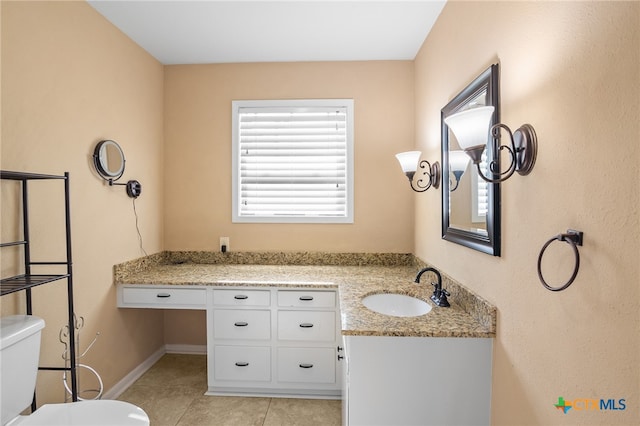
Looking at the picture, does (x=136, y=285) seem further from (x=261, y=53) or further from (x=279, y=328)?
(x=261, y=53)

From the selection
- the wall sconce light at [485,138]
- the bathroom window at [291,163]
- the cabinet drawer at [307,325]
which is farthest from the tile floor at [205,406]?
the wall sconce light at [485,138]

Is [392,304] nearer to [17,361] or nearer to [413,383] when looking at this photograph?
[413,383]

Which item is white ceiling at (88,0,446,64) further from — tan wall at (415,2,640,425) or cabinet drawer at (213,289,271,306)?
cabinet drawer at (213,289,271,306)

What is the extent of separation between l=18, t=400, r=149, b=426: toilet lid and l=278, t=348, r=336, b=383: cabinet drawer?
1.05 m

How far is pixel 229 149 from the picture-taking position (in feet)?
9.36

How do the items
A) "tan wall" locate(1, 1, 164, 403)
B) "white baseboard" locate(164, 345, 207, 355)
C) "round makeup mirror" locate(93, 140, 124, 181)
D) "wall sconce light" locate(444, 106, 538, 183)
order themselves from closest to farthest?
"wall sconce light" locate(444, 106, 538, 183)
"tan wall" locate(1, 1, 164, 403)
"round makeup mirror" locate(93, 140, 124, 181)
"white baseboard" locate(164, 345, 207, 355)

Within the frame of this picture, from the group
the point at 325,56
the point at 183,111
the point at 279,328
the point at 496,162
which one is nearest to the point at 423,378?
the point at 496,162

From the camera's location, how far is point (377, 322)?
146cm

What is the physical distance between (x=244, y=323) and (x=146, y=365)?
1066 millimetres

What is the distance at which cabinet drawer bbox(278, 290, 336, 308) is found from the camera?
2.25 meters

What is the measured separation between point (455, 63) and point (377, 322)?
1457mm

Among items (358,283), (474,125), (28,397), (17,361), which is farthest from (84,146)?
(474,125)

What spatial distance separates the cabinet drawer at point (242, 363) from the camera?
2.29 meters

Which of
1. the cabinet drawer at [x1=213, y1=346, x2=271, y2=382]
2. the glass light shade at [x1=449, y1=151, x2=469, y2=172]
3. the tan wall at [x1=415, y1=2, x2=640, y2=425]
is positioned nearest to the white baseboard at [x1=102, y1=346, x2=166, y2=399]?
the cabinet drawer at [x1=213, y1=346, x2=271, y2=382]
